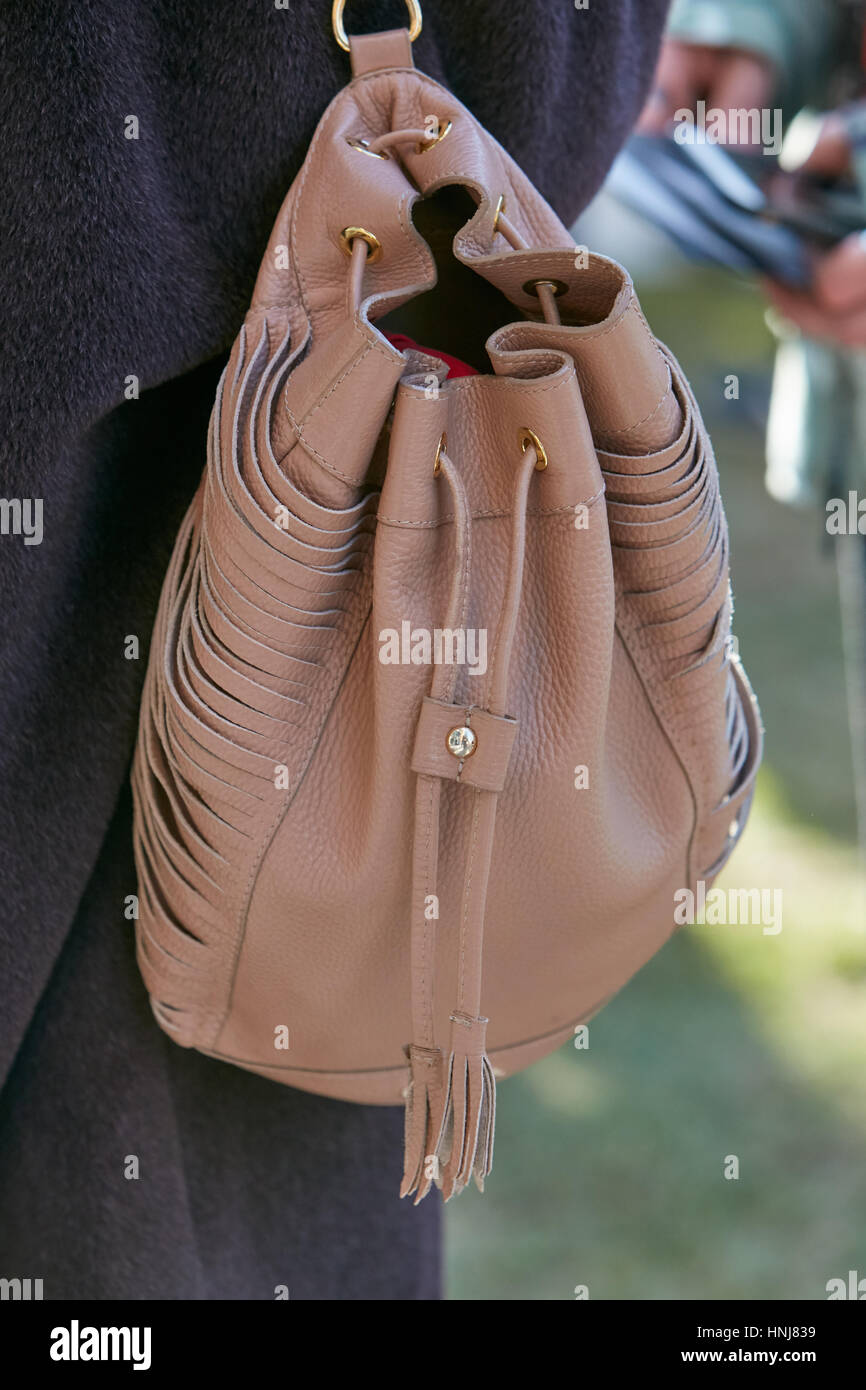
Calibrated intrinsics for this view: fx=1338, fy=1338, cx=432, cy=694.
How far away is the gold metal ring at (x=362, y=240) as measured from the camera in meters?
0.48

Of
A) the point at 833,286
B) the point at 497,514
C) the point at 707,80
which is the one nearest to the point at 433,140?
the point at 497,514

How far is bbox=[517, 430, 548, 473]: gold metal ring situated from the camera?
0.47 metres

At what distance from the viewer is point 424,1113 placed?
0.51m

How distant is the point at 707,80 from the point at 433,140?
2.30ft

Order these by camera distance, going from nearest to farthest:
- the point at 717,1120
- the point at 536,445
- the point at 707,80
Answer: the point at 536,445 < the point at 707,80 < the point at 717,1120

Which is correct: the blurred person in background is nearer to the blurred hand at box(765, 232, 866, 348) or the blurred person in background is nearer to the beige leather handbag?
the blurred hand at box(765, 232, 866, 348)

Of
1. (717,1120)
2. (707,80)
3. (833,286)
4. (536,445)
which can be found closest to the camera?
(536,445)

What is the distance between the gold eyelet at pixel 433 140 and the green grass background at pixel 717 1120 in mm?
963

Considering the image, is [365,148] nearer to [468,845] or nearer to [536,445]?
[536,445]

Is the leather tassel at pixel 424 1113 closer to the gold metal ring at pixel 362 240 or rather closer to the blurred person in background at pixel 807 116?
the gold metal ring at pixel 362 240

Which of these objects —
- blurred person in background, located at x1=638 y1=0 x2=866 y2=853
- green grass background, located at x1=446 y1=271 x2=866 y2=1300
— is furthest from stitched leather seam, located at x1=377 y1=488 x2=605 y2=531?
green grass background, located at x1=446 y1=271 x2=866 y2=1300

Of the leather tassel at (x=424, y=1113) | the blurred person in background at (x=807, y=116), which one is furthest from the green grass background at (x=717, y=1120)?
the leather tassel at (x=424, y=1113)

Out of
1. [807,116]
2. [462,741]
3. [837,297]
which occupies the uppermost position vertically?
[807,116]
